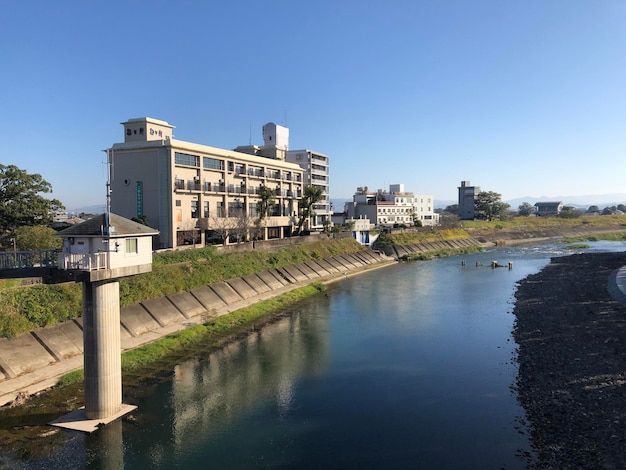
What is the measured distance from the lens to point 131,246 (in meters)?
16.6

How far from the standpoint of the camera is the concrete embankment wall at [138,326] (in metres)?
19.1

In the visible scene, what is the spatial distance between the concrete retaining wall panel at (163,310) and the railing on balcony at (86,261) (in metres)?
13.4

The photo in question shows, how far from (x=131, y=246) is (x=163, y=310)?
13.9 metres

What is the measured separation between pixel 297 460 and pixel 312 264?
39279mm

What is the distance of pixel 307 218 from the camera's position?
65812mm

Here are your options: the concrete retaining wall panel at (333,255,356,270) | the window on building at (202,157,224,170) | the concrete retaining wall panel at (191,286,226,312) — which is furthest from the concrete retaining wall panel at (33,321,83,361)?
the concrete retaining wall panel at (333,255,356,270)

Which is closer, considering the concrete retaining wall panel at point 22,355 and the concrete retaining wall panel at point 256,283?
the concrete retaining wall panel at point 22,355

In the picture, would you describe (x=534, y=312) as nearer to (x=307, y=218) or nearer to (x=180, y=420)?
(x=180, y=420)

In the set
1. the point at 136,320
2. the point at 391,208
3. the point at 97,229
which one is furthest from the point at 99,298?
the point at 391,208

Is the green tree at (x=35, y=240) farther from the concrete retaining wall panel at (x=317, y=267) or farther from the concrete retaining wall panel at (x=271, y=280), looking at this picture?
the concrete retaining wall panel at (x=317, y=267)

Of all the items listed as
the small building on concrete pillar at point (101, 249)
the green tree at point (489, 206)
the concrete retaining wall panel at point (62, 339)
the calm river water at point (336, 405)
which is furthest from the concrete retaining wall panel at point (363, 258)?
the green tree at point (489, 206)

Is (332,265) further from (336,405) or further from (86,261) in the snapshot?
(86,261)

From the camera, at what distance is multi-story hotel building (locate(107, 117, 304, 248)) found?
44.0 metres

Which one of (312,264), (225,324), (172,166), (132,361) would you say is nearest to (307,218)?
(312,264)
